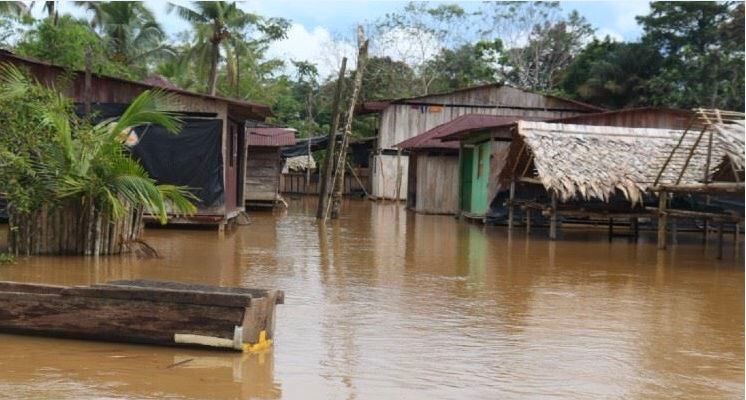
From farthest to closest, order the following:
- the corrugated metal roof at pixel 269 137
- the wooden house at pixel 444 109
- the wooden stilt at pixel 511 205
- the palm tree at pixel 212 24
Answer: the palm tree at pixel 212 24, the wooden house at pixel 444 109, the corrugated metal roof at pixel 269 137, the wooden stilt at pixel 511 205

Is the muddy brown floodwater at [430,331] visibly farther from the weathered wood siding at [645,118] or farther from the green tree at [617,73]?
the green tree at [617,73]

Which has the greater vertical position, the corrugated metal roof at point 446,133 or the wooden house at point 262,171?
the corrugated metal roof at point 446,133

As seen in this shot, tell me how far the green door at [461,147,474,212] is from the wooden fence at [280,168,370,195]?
635 inches

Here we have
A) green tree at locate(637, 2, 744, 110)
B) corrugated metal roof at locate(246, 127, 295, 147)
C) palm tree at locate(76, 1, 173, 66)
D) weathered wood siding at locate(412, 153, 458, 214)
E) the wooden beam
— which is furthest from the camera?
palm tree at locate(76, 1, 173, 66)

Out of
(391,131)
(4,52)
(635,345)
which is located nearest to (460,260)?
(635,345)

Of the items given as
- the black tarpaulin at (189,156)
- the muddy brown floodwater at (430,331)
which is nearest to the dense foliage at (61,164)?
the muddy brown floodwater at (430,331)

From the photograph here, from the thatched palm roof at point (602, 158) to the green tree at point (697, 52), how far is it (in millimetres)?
15505

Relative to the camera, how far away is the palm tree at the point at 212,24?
37.8 metres

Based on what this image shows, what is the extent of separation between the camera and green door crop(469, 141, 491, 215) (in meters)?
22.0

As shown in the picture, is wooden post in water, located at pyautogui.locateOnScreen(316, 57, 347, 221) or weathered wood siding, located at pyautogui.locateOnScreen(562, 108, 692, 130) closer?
wooden post in water, located at pyautogui.locateOnScreen(316, 57, 347, 221)

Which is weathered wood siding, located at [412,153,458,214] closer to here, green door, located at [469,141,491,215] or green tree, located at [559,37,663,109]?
green door, located at [469,141,491,215]

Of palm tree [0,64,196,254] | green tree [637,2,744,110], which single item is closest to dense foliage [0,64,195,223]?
palm tree [0,64,196,254]

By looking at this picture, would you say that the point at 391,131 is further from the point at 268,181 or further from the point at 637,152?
the point at 637,152

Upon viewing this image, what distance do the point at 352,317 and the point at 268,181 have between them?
19.3 m
